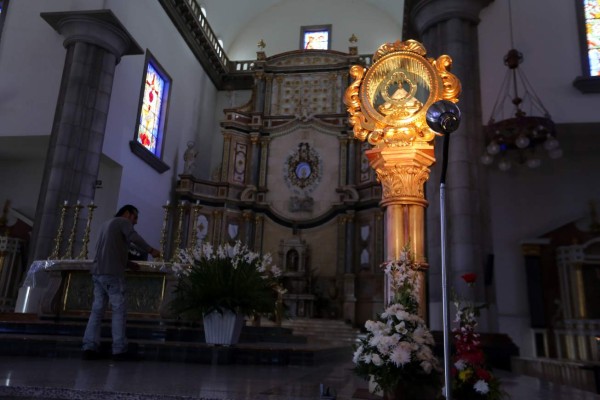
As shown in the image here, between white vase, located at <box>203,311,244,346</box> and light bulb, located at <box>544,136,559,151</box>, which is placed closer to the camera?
white vase, located at <box>203,311,244,346</box>

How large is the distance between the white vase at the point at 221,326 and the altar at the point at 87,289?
150 cm

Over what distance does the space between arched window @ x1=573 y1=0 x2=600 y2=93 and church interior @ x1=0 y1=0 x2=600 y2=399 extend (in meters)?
0.04

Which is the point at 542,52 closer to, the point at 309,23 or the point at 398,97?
the point at 398,97

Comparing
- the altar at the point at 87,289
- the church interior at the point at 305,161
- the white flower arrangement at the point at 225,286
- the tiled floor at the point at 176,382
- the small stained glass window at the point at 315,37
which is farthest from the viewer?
the small stained glass window at the point at 315,37

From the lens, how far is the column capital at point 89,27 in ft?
37.9

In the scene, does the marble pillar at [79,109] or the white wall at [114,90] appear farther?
the white wall at [114,90]

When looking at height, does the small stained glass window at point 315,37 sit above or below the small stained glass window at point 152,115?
above

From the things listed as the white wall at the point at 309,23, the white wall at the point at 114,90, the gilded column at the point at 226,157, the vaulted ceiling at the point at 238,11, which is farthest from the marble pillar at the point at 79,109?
the white wall at the point at 309,23

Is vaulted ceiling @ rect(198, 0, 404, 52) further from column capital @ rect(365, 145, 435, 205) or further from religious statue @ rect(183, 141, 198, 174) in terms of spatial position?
column capital @ rect(365, 145, 435, 205)

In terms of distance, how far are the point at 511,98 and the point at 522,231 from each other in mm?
2744

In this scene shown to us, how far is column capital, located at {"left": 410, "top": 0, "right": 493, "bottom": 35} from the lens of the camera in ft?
31.0

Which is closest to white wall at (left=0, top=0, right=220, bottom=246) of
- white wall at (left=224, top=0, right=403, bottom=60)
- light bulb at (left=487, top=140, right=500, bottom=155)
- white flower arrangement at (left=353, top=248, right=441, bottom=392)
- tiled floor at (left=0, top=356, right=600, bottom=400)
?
white wall at (left=224, top=0, right=403, bottom=60)

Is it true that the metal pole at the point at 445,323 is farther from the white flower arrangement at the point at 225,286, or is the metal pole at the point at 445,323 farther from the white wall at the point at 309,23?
the white wall at the point at 309,23

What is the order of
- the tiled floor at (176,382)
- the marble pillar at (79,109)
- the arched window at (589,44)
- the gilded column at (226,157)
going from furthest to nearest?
1. the gilded column at (226,157)
2. the marble pillar at (79,109)
3. the arched window at (589,44)
4. the tiled floor at (176,382)
